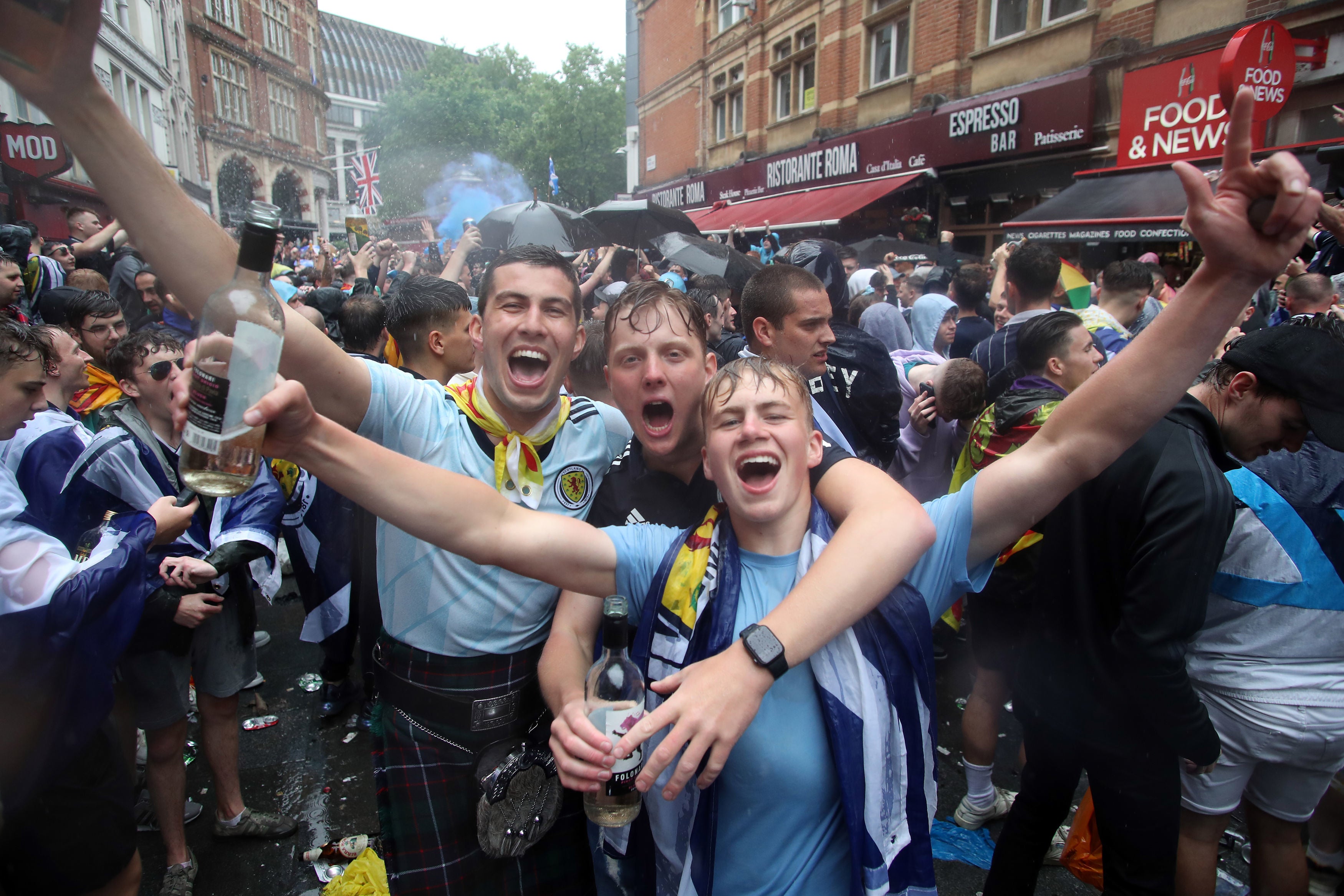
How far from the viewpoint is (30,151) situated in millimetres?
7129

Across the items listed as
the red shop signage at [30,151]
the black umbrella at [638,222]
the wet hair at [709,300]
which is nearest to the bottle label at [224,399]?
the wet hair at [709,300]

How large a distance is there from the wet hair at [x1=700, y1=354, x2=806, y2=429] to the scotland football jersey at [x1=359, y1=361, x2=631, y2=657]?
1.99ft

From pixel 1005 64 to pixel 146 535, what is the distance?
578 inches

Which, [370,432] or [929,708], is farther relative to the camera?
[370,432]

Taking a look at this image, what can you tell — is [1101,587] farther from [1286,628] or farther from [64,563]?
[64,563]

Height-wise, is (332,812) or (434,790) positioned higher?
(434,790)

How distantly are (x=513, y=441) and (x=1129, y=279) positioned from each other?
5.46m

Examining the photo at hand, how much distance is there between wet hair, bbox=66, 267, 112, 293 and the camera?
19.7 ft

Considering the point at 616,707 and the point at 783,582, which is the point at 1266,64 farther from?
the point at 616,707

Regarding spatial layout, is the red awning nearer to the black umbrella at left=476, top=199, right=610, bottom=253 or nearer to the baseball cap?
the black umbrella at left=476, top=199, right=610, bottom=253

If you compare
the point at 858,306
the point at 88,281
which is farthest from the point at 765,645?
the point at 88,281

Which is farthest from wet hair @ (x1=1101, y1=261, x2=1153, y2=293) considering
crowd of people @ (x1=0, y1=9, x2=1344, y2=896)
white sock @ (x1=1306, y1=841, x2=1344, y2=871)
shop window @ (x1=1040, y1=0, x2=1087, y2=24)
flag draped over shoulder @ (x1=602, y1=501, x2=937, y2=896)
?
shop window @ (x1=1040, y1=0, x2=1087, y2=24)

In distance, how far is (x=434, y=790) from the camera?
2037 mm

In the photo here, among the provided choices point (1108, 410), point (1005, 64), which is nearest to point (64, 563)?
point (1108, 410)
